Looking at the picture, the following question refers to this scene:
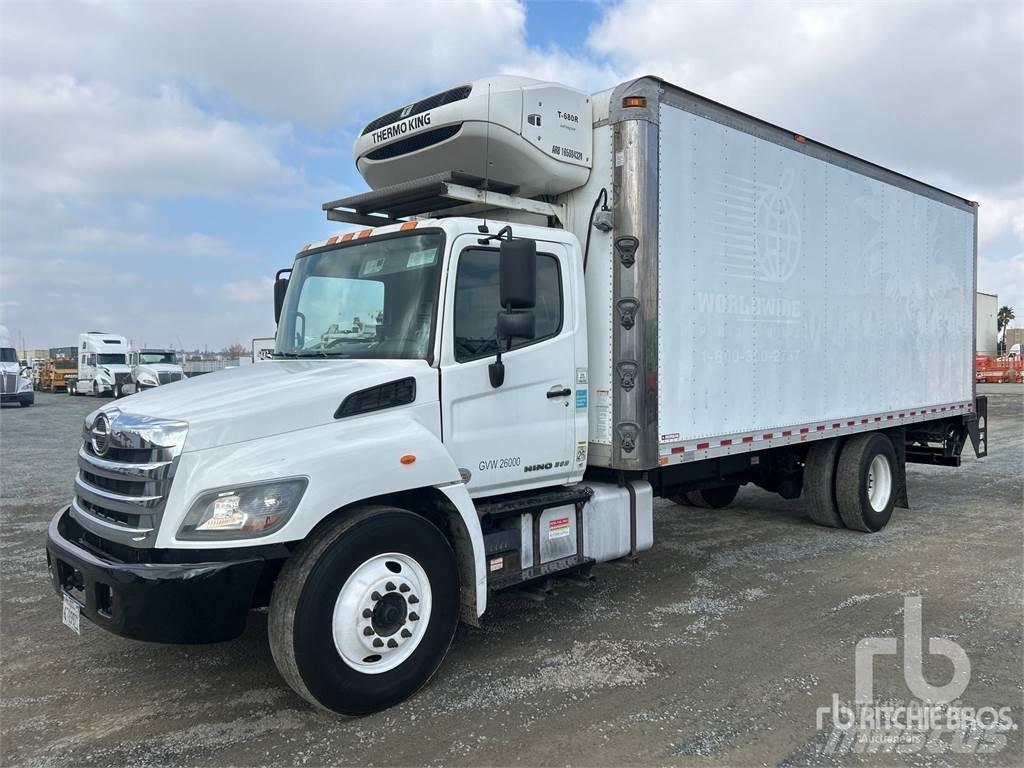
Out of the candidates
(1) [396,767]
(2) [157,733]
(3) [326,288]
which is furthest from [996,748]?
(3) [326,288]

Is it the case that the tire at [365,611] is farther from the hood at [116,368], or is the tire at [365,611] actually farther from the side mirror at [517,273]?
the hood at [116,368]

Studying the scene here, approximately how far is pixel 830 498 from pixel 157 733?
6.82m

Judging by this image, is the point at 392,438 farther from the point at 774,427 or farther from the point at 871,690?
the point at 774,427

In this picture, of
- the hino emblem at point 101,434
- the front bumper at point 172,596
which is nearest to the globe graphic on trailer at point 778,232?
the front bumper at point 172,596

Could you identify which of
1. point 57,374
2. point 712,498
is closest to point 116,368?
point 57,374

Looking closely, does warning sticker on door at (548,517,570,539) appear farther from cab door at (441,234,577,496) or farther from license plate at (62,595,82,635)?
license plate at (62,595,82,635)

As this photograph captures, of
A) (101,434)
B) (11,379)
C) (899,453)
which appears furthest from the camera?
(11,379)

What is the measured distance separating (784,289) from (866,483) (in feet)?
9.03

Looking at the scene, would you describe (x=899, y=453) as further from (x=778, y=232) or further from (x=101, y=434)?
(x=101, y=434)

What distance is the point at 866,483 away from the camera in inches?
320

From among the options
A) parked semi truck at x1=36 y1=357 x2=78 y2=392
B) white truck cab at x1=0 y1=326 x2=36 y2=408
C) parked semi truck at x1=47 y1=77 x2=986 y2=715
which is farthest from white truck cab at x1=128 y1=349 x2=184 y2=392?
parked semi truck at x1=47 y1=77 x2=986 y2=715

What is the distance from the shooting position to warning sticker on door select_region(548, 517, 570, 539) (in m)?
5.10

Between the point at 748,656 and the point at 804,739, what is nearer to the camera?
the point at 804,739

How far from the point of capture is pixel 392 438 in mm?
4125
